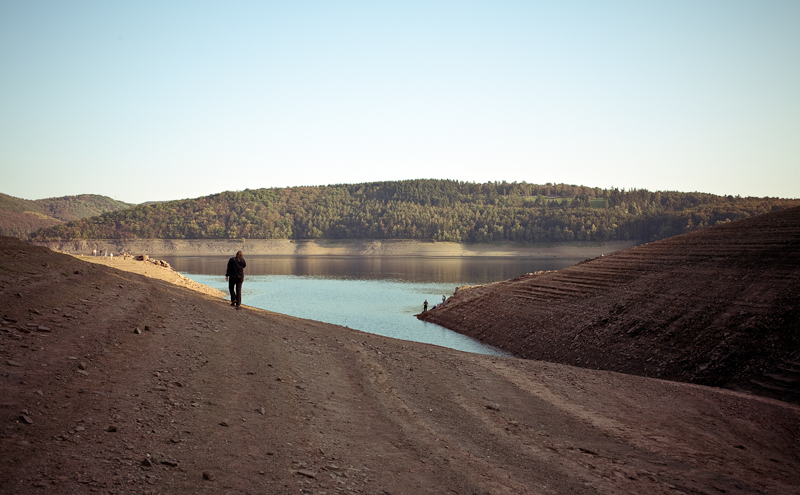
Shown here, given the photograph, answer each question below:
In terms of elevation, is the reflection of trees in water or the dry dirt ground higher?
the dry dirt ground

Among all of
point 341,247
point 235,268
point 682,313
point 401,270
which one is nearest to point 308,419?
point 235,268

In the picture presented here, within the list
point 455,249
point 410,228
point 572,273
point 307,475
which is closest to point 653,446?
point 307,475

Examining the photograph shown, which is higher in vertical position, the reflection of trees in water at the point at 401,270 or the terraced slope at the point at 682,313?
the terraced slope at the point at 682,313

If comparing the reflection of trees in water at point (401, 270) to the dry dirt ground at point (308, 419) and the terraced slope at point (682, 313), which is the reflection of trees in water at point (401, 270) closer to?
the terraced slope at point (682, 313)

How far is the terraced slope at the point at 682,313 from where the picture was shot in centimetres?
1669

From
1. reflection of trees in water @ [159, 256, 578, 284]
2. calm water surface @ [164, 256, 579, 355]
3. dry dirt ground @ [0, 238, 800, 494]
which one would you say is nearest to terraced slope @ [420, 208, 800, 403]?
dry dirt ground @ [0, 238, 800, 494]

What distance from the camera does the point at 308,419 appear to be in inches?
334

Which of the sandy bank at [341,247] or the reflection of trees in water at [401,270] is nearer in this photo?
the reflection of trees in water at [401,270]

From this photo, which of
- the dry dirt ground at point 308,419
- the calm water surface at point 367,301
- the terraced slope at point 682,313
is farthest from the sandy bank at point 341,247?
the dry dirt ground at point 308,419

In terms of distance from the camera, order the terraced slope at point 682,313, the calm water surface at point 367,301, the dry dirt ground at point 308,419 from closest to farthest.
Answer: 1. the dry dirt ground at point 308,419
2. the terraced slope at point 682,313
3. the calm water surface at point 367,301

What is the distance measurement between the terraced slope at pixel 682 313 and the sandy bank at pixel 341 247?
131979 millimetres

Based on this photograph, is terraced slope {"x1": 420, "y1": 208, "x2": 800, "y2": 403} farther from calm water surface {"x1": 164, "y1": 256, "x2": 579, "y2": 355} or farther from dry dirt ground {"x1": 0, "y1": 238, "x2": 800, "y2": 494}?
calm water surface {"x1": 164, "y1": 256, "x2": 579, "y2": 355}

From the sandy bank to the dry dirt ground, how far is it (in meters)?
150

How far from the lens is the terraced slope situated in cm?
1669
